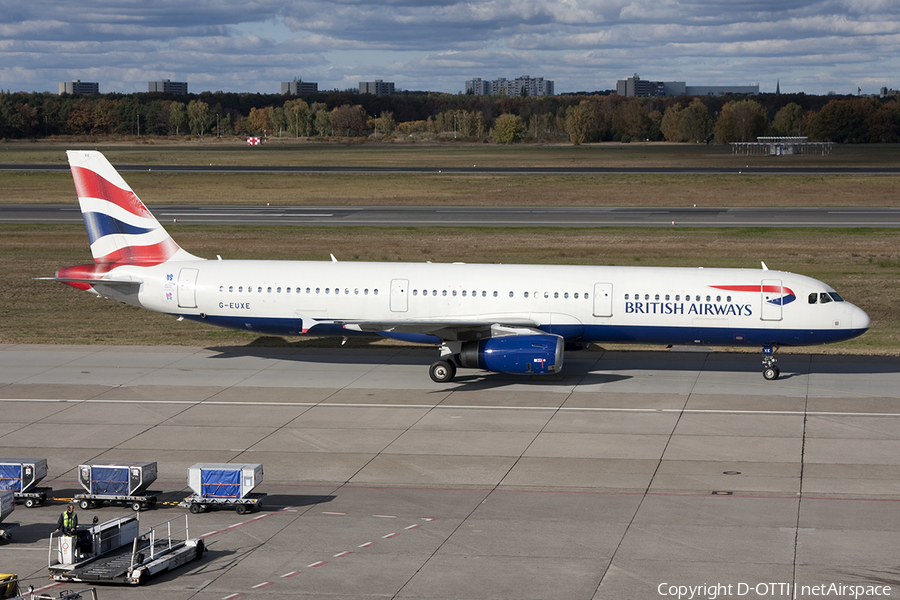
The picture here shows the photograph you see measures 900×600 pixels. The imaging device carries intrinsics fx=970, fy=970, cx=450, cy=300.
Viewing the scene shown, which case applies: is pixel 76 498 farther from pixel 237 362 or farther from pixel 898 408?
pixel 898 408

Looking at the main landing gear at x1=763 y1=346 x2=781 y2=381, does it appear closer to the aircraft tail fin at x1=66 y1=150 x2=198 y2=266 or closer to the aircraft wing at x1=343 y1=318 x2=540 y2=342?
the aircraft wing at x1=343 y1=318 x2=540 y2=342

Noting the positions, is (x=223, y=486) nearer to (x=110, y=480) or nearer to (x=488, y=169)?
(x=110, y=480)

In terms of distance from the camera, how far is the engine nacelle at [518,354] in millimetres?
32531

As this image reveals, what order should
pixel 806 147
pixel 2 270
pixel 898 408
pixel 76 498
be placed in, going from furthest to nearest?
pixel 806 147 < pixel 2 270 < pixel 898 408 < pixel 76 498

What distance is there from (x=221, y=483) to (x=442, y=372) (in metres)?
13.5

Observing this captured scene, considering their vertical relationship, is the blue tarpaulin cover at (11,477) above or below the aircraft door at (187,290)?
below

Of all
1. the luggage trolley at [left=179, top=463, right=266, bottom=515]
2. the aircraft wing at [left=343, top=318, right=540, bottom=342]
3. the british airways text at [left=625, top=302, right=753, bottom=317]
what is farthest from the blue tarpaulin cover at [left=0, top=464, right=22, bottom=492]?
the british airways text at [left=625, top=302, right=753, bottom=317]

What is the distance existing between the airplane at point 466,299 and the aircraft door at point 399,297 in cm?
4

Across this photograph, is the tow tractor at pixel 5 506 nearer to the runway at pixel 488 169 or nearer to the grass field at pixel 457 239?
the grass field at pixel 457 239

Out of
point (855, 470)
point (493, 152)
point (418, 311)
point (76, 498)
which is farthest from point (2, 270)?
point (493, 152)

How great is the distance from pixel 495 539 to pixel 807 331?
18.0 m

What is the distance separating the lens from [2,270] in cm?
5975

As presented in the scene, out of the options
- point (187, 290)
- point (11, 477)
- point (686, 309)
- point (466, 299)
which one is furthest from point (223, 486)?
point (686, 309)

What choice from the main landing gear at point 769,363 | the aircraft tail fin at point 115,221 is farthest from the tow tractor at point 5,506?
the main landing gear at point 769,363
